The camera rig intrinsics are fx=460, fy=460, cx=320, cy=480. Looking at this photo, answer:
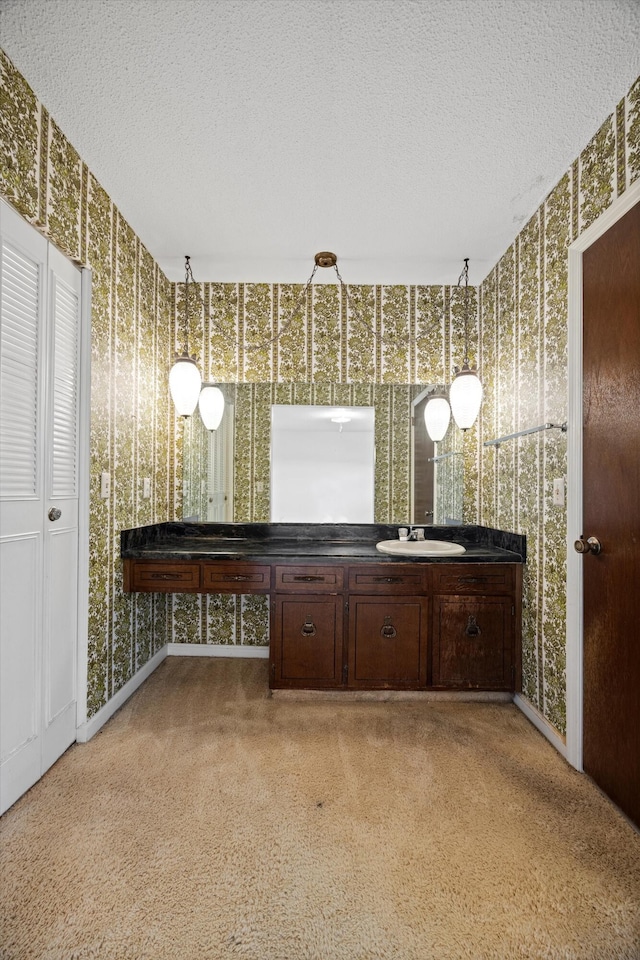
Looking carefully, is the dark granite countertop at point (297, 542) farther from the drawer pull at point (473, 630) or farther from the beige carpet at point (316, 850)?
the beige carpet at point (316, 850)

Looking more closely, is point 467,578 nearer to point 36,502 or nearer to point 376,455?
point 376,455

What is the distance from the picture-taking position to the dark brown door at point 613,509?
1596mm

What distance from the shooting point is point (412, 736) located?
2168 mm

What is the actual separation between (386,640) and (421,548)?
1.88ft

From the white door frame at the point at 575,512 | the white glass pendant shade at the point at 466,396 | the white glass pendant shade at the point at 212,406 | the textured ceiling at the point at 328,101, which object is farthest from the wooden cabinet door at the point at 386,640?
the textured ceiling at the point at 328,101

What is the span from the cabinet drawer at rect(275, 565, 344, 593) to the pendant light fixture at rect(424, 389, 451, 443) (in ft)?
3.95

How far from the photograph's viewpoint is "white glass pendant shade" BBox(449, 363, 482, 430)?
2809 mm

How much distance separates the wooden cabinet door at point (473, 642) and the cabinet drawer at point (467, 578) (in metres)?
0.04

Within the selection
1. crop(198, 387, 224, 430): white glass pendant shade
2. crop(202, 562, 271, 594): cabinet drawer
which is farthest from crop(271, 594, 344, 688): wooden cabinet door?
crop(198, 387, 224, 430): white glass pendant shade

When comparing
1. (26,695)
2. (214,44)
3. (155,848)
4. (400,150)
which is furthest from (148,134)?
(155,848)

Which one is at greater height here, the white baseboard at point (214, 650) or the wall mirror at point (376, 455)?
the wall mirror at point (376, 455)

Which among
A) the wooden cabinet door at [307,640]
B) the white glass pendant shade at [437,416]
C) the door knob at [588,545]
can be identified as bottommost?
the wooden cabinet door at [307,640]

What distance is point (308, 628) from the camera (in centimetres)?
246

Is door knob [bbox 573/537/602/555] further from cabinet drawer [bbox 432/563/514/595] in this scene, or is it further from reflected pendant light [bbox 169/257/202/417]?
reflected pendant light [bbox 169/257/202/417]
